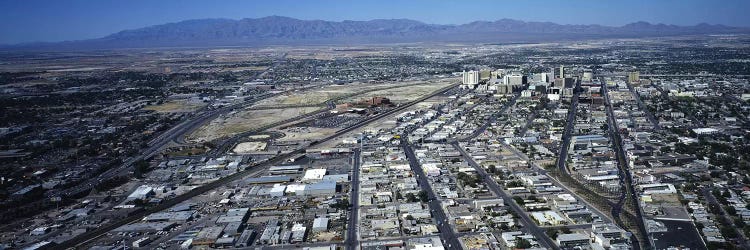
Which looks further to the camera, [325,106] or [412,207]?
[325,106]

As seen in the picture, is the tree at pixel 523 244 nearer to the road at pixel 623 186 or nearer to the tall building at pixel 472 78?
the road at pixel 623 186

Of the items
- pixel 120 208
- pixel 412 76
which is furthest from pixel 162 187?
pixel 412 76

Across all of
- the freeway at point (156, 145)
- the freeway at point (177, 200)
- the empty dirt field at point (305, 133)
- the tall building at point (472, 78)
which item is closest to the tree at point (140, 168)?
the freeway at point (156, 145)

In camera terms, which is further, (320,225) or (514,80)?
(514,80)

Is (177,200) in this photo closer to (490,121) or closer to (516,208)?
(516,208)

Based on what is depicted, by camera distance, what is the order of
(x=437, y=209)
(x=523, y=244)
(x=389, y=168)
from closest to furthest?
(x=523, y=244), (x=437, y=209), (x=389, y=168)

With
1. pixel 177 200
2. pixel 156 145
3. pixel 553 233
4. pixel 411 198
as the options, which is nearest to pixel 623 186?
pixel 553 233

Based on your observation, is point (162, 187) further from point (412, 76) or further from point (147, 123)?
point (412, 76)
